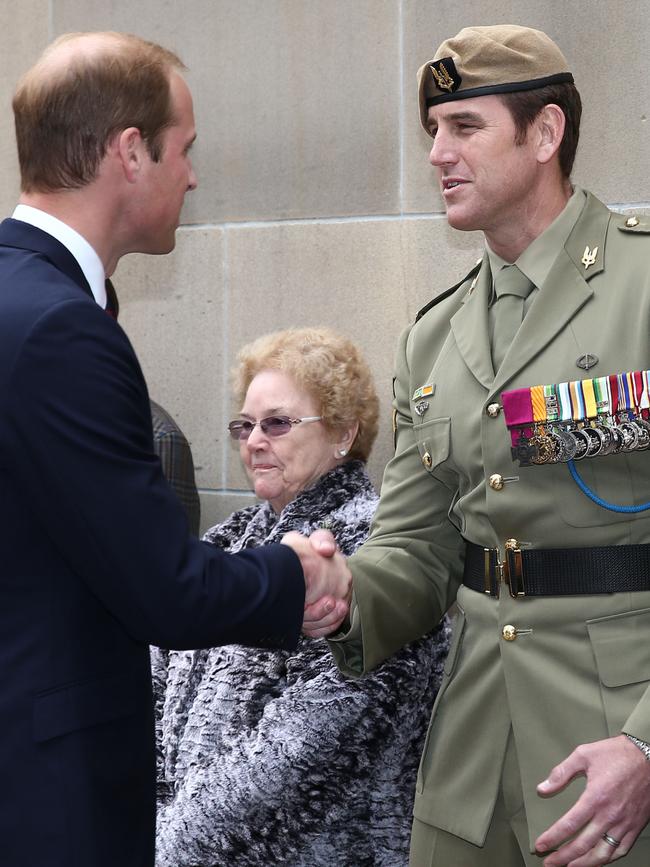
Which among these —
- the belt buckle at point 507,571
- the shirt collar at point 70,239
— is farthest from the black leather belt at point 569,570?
the shirt collar at point 70,239

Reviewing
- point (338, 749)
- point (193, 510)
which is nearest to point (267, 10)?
point (193, 510)

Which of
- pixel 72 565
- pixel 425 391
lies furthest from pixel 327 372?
pixel 72 565

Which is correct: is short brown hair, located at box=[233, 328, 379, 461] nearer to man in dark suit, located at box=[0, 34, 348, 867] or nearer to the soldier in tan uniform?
the soldier in tan uniform

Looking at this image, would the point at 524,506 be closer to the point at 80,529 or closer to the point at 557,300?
the point at 557,300

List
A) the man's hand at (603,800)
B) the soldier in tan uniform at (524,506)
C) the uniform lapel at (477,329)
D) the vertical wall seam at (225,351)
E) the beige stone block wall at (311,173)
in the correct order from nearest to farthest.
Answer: the man's hand at (603,800), the soldier in tan uniform at (524,506), the uniform lapel at (477,329), the beige stone block wall at (311,173), the vertical wall seam at (225,351)

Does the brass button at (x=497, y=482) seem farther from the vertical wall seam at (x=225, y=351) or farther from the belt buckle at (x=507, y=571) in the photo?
the vertical wall seam at (x=225, y=351)

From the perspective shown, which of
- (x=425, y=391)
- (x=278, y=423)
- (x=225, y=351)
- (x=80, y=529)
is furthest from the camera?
(x=225, y=351)

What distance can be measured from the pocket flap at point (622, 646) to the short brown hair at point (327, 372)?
4.86 ft

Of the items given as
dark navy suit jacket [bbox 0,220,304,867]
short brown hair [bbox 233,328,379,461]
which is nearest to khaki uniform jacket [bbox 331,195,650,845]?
dark navy suit jacket [bbox 0,220,304,867]

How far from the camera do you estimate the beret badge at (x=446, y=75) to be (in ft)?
8.38

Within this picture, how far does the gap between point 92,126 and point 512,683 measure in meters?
1.23

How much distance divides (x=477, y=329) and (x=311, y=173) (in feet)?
7.02

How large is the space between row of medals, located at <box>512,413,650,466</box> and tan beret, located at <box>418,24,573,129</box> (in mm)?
707

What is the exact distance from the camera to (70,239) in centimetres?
214
